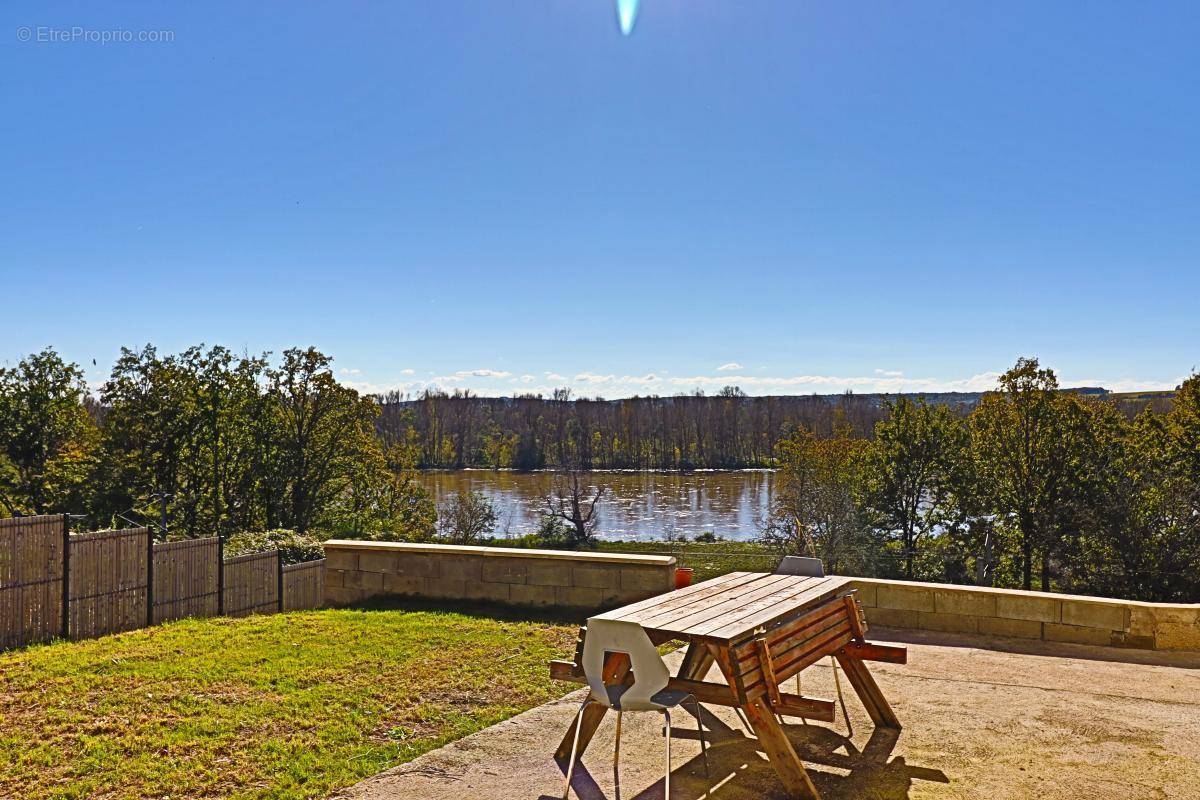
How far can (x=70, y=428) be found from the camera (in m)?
25.8

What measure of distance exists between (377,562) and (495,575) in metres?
1.38

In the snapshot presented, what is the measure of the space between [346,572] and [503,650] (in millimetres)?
2968

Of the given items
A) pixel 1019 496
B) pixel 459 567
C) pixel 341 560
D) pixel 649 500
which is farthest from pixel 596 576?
pixel 649 500

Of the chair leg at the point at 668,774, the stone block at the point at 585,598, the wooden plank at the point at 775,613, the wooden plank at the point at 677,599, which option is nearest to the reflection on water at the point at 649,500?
the stone block at the point at 585,598

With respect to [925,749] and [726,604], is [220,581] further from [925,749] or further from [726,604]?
[925,749]

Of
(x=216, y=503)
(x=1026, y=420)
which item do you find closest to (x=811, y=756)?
(x=1026, y=420)

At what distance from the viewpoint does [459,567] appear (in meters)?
7.68

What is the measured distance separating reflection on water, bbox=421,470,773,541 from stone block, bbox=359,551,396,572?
18.8 meters

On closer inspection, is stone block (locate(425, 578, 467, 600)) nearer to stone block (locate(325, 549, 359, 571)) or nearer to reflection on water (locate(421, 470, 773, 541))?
stone block (locate(325, 549, 359, 571))

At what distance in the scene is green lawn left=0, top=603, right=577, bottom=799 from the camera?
3660 millimetres

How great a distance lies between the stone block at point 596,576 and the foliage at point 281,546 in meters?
5.99

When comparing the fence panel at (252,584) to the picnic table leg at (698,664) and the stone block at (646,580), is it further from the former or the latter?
the picnic table leg at (698,664)

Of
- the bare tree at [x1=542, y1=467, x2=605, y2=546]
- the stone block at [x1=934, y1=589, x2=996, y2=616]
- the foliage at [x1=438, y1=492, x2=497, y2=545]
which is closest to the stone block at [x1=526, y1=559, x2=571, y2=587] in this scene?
the stone block at [x1=934, y1=589, x2=996, y2=616]

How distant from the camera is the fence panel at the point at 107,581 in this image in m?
7.32
